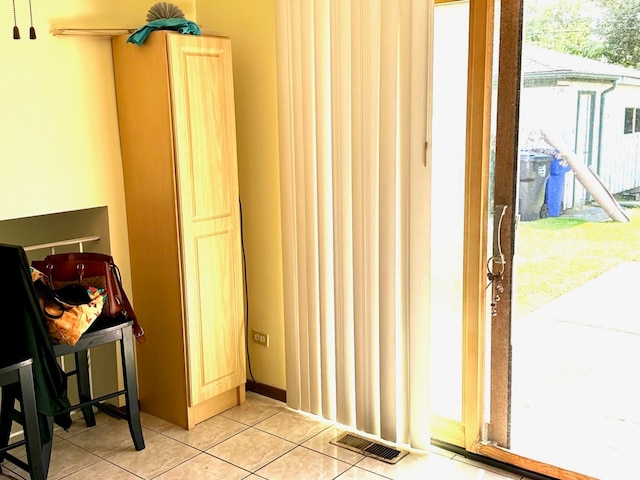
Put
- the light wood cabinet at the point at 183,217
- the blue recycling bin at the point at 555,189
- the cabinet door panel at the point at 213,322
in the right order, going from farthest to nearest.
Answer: the cabinet door panel at the point at 213,322
the light wood cabinet at the point at 183,217
the blue recycling bin at the point at 555,189

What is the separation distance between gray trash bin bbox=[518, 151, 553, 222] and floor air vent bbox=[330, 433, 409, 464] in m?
1.22

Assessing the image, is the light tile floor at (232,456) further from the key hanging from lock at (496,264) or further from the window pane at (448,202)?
the key hanging from lock at (496,264)

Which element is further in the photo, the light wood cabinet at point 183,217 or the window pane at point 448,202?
the light wood cabinet at point 183,217

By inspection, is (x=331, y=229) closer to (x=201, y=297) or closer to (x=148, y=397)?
(x=201, y=297)

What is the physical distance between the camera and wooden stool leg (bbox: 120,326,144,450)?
10.1ft

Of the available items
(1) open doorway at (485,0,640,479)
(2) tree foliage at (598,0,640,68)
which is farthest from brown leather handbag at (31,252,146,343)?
(2) tree foliage at (598,0,640,68)

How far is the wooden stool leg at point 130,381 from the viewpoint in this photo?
309cm

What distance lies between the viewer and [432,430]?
3219mm

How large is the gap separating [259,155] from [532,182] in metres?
1.47

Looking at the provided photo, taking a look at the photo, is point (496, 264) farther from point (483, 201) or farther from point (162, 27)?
point (162, 27)

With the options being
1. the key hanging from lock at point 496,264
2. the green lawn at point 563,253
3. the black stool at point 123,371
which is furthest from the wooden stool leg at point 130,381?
the green lawn at point 563,253

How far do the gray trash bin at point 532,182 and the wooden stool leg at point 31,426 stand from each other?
2.08m

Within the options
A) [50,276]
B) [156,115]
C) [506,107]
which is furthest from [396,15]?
[50,276]

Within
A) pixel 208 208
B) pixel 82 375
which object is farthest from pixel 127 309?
pixel 208 208
